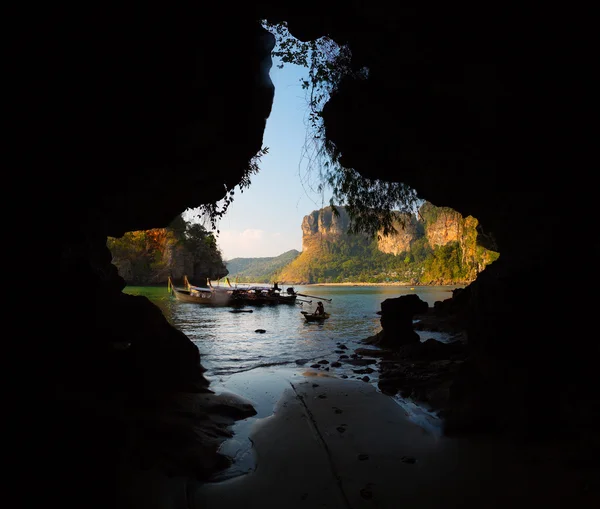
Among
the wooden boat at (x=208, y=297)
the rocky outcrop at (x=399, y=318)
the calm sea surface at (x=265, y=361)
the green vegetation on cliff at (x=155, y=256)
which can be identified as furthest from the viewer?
the green vegetation on cliff at (x=155, y=256)

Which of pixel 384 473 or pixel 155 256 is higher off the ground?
pixel 155 256

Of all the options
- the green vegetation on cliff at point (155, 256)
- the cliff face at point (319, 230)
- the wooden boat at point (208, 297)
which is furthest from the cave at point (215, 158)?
the cliff face at point (319, 230)

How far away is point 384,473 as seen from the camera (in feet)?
12.4

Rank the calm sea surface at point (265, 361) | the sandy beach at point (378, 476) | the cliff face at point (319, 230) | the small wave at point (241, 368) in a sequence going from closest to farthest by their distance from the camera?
Answer: the sandy beach at point (378, 476) < the calm sea surface at point (265, 361) < the small wave at point (241, 368) < the cliff face at point (319, 230)

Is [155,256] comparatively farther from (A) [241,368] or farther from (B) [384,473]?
(B) [384,473]

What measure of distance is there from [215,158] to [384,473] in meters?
6.01

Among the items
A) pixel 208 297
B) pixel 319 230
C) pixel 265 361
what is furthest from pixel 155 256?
pixel 319 230

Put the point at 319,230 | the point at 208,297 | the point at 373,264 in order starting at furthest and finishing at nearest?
1. the point at 319,230
2. the point at 373,264
3. the point at 208,297

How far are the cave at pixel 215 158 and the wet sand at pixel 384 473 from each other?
471 millimetres

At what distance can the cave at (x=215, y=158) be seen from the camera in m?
3.23

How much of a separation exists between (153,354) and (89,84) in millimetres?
4541

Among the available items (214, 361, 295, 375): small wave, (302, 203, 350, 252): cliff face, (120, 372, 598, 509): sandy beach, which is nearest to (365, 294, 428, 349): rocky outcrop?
(214, 361, 295, 375): small wave

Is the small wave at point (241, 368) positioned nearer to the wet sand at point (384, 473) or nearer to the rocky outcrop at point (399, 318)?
the wet sand at point (384, 473)

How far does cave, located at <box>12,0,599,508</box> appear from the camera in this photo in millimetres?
3232
